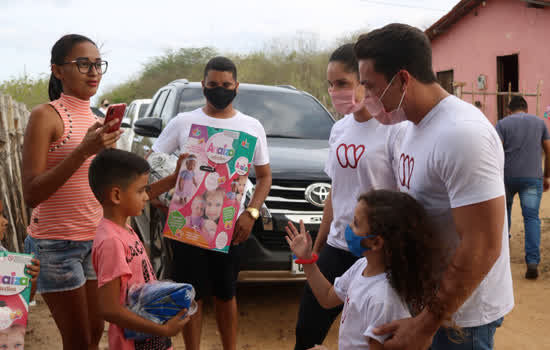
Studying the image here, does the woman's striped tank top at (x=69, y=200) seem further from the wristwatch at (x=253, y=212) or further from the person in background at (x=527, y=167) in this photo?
the person in background at (x=527, y=167)

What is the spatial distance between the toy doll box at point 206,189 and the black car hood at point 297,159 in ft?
3.51

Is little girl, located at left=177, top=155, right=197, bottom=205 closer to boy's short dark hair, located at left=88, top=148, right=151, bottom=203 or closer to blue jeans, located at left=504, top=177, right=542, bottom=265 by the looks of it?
boy's short dark hair, located at left=88, top=148, right=151, bottom=203

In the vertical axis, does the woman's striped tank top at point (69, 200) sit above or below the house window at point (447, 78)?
below

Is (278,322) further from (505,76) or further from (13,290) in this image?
(505,76)

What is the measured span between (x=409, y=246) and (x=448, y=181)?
30cm

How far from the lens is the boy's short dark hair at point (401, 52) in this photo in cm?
194

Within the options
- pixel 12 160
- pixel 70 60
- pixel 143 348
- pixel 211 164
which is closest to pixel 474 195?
pixel 143 348

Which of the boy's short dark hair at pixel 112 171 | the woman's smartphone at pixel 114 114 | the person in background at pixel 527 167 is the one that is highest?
the woman's smartphone at pixel 114 114

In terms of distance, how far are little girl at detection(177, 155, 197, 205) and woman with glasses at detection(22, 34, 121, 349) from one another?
58cm

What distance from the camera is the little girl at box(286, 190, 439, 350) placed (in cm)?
190

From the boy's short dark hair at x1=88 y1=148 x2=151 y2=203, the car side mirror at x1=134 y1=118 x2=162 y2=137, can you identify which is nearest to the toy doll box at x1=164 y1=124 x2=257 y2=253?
the boy's short dark hair at x1=88 y1=148 x2=151 y2=203

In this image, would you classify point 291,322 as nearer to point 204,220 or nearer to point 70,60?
point 204,220

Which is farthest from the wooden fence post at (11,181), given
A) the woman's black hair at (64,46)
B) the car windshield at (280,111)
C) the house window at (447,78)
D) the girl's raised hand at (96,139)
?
the house window at (447,78)

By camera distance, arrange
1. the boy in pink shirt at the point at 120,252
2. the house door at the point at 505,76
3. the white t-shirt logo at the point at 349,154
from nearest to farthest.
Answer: the boy in pink shirt at the point at 120,252 → the white t-shirt logo at the point at 349,154 → the house door at the point at 505,76
